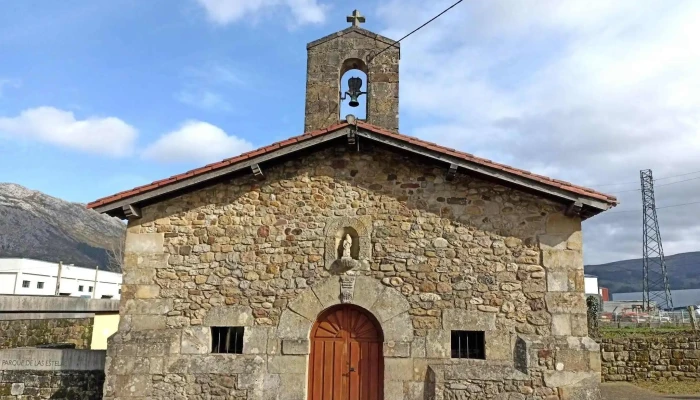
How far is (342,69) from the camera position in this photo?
402 inches

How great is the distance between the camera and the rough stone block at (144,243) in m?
8.58

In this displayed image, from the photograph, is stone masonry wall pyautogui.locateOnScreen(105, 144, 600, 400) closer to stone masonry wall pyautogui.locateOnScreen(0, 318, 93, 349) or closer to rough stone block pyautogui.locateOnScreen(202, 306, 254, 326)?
rough stone block pyautogui.locateOnScreen(202, 306, 254, 326)

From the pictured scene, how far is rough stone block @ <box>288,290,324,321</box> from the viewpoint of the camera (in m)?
8.13

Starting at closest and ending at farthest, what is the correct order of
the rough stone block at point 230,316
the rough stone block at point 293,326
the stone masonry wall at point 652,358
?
the rough stone block at point 293,326 < the rough stone block at point 230,316 < the stone masonry wall at point 652,358

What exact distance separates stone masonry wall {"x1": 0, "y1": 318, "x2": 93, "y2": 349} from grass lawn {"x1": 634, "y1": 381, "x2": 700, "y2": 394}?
14.6 m

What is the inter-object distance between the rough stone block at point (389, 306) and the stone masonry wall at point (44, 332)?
9322mm

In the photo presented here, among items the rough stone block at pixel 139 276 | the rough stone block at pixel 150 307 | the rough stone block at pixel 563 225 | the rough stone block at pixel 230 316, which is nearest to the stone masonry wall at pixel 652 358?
the rough stone block at pixel 563 225

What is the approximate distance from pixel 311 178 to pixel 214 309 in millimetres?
2642

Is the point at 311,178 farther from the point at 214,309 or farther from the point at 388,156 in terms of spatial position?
the point at 214,309

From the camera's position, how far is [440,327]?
792 cm

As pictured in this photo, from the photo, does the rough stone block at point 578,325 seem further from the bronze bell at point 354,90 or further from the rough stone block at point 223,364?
the bronze bell at point 354,90

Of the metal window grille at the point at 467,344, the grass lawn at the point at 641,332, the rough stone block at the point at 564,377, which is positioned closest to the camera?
the rough stone block at the point at 564,377

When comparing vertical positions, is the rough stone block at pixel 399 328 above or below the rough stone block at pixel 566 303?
below

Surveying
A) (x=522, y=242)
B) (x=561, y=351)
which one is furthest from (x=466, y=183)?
(x=561, y=351)
